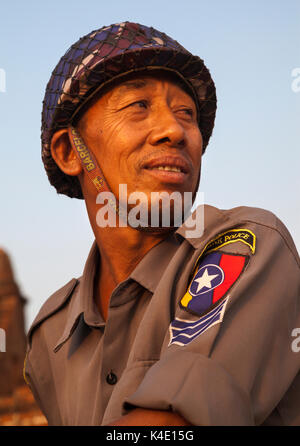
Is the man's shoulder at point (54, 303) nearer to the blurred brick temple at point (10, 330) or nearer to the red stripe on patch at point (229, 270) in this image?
the red stripe on patch at point (229, 270)

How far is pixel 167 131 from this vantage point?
10.2ft

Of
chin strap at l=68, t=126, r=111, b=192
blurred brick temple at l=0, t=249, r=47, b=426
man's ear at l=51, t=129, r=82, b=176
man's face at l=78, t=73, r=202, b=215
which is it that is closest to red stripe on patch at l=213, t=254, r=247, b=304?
man's face at l=78, t=73, r=202, b=215

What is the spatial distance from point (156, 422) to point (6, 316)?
15020 millimetres

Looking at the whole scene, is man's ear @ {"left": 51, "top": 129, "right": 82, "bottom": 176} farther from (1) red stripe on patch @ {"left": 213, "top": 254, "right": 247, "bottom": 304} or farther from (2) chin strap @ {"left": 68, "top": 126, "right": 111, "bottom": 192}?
(1) red stripe on patch @ {"left": 213, "top": 254, "right": 247, "bottom": 304}

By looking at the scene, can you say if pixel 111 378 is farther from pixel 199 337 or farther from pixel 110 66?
pixel 110 66

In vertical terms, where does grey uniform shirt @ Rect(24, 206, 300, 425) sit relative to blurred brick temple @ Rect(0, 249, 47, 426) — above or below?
above

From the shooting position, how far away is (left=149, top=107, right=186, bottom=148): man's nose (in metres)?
3.12

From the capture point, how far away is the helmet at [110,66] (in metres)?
3.22

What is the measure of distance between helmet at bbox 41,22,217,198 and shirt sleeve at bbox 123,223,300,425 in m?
1.27

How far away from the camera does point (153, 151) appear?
123 inches

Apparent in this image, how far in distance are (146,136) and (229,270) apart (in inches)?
40.7

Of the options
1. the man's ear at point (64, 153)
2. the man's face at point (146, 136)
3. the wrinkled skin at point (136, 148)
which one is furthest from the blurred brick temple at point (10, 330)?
the man's face at point (146, 136)

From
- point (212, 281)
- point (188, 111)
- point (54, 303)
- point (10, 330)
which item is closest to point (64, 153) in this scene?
point (188, 111)

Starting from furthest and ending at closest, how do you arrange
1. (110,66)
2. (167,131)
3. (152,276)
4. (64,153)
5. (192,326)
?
(64,153) < (110,66) < (167,131) < (152,276) < (192,326)
